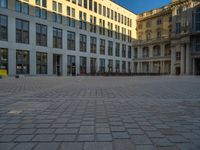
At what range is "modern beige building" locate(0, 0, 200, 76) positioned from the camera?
40.1m

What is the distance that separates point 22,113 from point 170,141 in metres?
4.26

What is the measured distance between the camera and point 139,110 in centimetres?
623

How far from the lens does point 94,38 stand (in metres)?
58.1

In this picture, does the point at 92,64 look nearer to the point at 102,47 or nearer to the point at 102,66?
the point at 102,66

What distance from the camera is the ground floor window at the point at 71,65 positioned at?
2007 inches

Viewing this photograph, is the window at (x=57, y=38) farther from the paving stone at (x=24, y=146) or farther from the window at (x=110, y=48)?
the paving stone at (x=24, y=146)

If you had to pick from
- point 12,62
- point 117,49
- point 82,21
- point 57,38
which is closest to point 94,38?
point 82,21

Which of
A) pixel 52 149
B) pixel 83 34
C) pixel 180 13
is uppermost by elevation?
pixel 180 13

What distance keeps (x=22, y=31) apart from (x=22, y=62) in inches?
263

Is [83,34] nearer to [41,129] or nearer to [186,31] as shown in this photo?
[186,31]

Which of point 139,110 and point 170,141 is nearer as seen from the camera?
point 170,141

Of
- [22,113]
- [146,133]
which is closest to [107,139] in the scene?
[146,133]

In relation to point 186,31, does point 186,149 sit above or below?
below

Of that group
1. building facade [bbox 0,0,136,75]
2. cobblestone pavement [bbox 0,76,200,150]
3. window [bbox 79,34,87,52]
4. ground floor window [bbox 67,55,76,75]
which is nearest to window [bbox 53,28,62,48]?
building facade [bbox 0,0,136,75]
